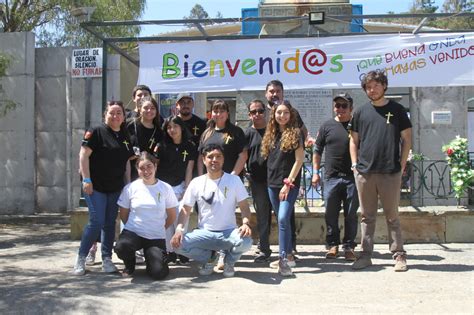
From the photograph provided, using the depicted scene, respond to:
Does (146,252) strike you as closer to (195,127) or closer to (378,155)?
(195,127)

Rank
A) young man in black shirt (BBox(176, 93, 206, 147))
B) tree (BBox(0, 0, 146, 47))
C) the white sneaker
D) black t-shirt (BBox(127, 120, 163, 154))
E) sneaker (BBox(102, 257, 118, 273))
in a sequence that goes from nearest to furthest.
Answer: sneaker (BBox(102, 257, 118, 273)) < the white sneaker < black t-shirt (BBox(127, 120, 163, 154)) < young man in black shirt (BBox(176, 93, 206, 147)) < tree (BBox(0, 0, 146, 47))

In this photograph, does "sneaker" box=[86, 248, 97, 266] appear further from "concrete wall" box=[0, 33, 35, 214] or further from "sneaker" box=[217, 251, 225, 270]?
"concrete wall" box=[0, 33, 35, 214]

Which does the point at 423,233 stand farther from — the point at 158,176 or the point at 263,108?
the point at 158,176

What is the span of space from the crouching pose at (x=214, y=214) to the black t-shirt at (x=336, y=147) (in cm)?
126

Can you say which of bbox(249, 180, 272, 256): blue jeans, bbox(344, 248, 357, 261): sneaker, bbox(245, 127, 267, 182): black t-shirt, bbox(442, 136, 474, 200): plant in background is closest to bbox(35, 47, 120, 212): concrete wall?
bbox(245, 127, 267, 182): black t-shirt

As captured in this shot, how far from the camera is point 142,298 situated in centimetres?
512

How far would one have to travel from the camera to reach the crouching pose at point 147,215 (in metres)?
5.76

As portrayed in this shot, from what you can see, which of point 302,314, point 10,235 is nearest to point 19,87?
point 10,235

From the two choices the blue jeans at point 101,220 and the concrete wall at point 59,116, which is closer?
the blue jeans at point 101,220

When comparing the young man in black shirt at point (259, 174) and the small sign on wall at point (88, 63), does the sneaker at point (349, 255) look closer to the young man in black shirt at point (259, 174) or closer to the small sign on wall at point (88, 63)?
the young man in black shirt at point (259, 174)

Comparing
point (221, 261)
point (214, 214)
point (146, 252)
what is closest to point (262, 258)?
point (221, 261)

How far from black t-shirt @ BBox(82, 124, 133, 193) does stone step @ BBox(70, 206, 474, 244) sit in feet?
7.49

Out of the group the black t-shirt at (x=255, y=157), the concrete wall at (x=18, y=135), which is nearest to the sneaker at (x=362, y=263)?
the black t-shirt at (x=255, y=157)

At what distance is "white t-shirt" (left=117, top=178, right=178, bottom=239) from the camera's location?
588 centimetres
